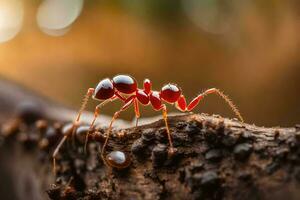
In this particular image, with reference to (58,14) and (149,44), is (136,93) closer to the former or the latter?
(149,44)

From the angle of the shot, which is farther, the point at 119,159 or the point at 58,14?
the point at 58,14

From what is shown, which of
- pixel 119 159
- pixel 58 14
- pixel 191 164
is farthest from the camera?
pixel 58 14

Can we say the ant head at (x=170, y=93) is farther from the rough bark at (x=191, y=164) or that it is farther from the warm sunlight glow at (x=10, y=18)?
the warm sunlight glow at (x=10, y=18)

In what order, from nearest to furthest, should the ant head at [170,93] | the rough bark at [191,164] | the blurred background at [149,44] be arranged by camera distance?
the rough bark at [191,164]
the ant head at [170,93]
the blurred background at [149,44]

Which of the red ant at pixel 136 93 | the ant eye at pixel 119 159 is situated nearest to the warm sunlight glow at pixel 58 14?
the red ant at pixel 136 93

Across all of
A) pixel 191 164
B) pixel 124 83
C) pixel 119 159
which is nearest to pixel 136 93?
pixel 124 83

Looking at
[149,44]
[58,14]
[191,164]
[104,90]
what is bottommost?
[191,164]

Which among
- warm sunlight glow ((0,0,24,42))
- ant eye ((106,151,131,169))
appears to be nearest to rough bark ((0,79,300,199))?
ant eye ((106,151,131,169))
